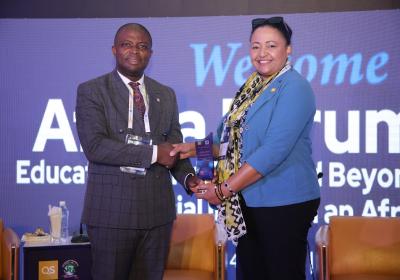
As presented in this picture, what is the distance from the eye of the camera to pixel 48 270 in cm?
399

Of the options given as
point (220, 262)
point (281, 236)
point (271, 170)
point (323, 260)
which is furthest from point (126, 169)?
point (323, 260)

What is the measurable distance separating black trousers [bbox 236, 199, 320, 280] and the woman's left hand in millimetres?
180

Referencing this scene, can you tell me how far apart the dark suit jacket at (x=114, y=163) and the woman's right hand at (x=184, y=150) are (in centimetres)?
15

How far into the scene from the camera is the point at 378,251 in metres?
4.27

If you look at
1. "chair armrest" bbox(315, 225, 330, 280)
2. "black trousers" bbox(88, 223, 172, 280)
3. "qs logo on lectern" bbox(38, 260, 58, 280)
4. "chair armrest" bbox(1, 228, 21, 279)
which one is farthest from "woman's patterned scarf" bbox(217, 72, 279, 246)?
"chair armrest" bbox(1, 228, 21, 279)

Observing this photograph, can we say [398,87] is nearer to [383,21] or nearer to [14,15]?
[383,21]

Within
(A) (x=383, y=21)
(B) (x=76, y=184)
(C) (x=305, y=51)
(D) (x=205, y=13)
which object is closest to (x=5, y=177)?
(B) (x=76, y=184)

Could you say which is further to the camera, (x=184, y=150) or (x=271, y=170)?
(x=184, y=150)

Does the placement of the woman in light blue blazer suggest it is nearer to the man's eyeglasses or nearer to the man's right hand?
the man's eyeglasses

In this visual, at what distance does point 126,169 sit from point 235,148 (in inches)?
23.1

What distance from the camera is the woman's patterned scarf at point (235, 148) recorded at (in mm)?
2865

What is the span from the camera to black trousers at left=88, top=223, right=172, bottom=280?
2975 mm

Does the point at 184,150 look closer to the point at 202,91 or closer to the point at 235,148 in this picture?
the point at 235,148

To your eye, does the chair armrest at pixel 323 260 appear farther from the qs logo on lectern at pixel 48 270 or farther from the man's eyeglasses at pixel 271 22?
the qs logo on lectern at pixel 48 270
